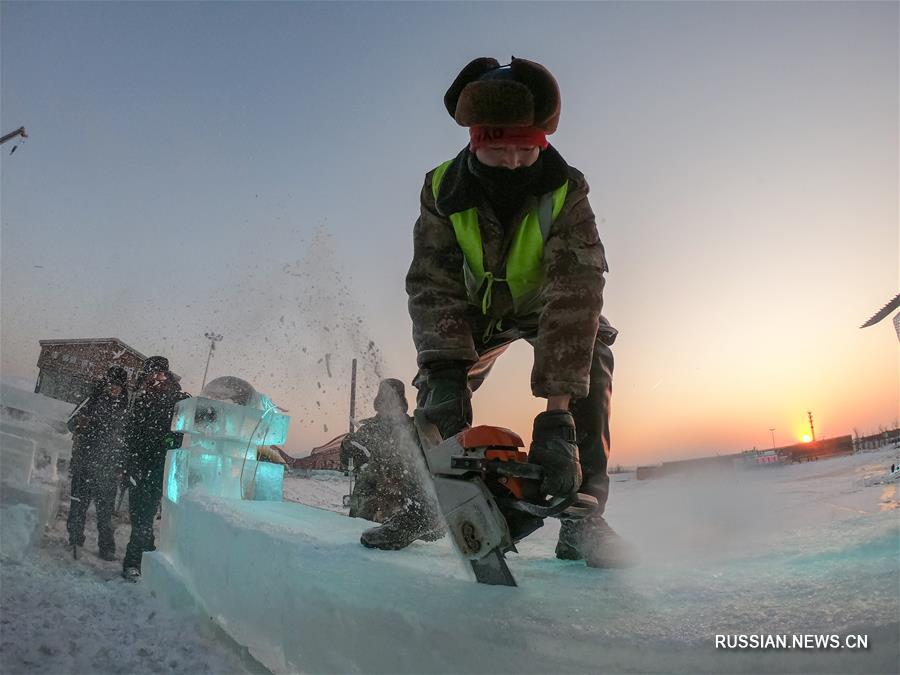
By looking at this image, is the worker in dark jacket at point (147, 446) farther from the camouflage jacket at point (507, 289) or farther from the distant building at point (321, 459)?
the distant building at point (321, 459)

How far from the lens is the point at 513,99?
1.86 metres

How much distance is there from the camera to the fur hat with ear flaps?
1863 millimetres

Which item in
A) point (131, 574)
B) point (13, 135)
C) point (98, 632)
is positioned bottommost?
point (131, 574)

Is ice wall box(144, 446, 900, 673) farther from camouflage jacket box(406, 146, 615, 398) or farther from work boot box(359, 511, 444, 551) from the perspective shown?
camouflage jacket box(406, 146, 615, 398)

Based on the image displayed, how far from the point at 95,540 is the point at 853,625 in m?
7.15

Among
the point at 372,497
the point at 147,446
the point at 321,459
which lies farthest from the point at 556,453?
the point at 321,459

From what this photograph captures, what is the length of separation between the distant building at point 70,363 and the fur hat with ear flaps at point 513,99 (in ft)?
60.8

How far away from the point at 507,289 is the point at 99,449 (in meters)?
5.65

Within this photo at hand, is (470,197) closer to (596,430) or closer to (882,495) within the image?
(596,430)

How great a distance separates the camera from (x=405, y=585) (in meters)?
1.49

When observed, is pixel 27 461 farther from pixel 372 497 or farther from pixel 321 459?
pixel 321 459

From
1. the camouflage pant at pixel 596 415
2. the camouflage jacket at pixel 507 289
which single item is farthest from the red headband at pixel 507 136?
the camouflage pant at pixel 596 415

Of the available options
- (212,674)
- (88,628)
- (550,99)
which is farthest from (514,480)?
(88,628)

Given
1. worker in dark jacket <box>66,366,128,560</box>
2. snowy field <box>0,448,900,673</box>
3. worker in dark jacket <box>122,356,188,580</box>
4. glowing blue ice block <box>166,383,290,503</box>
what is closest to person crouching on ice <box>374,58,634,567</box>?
snowy field <box>0,448,900,673</box>
